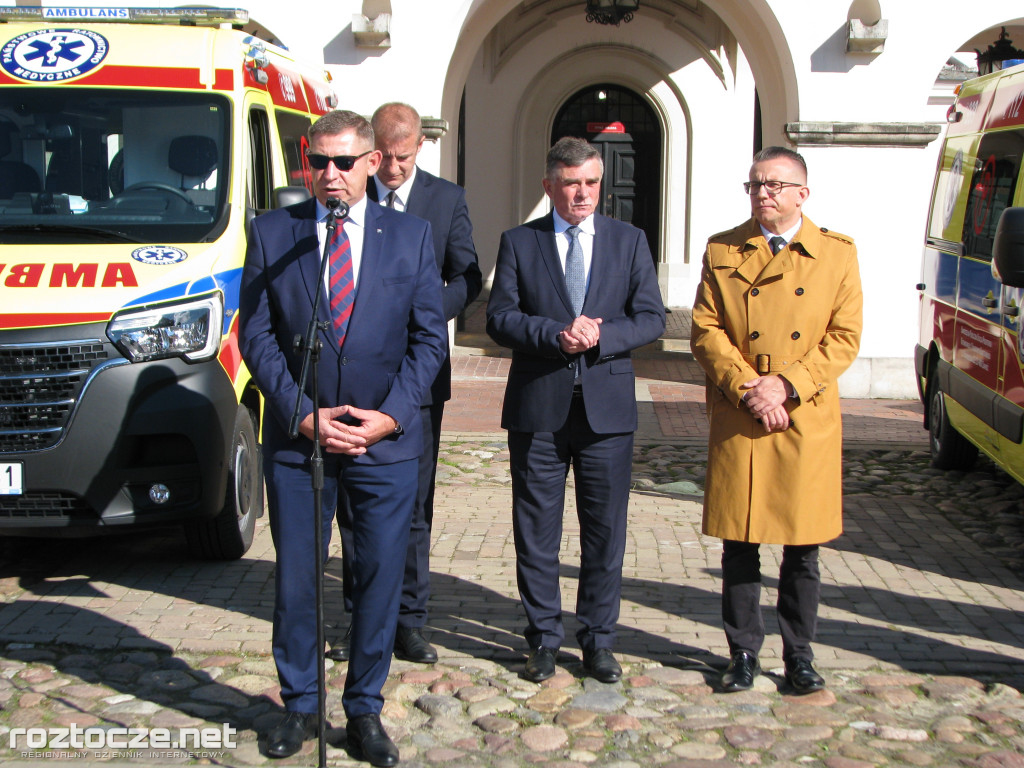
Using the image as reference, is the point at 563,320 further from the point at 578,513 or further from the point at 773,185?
the point at 773,185

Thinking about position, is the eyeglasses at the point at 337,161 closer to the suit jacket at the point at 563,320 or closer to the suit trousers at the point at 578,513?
the suit jacket at the point at 563,320

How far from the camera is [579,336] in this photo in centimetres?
438

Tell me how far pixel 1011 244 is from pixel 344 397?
9.97 feet

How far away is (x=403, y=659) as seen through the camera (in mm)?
4871

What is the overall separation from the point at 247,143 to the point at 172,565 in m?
2.18

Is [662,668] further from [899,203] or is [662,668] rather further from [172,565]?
[899,203]

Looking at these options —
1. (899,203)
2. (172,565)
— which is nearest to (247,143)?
(172,565)

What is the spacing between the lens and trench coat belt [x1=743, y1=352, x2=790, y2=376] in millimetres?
4508

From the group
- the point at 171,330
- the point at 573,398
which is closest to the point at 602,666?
the point at 573,398

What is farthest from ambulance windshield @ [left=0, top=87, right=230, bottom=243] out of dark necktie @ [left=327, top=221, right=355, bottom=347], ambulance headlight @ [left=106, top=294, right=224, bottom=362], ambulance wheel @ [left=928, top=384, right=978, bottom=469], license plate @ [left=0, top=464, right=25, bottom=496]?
ambulance wheel @ [left=928, top=384, right=978, bottom=469]

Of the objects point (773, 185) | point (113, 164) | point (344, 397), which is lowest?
point (344, 397)

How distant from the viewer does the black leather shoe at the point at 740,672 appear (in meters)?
4.55

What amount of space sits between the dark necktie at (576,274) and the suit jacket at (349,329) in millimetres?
800

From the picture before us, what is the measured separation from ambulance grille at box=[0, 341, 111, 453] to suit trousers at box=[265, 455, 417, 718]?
1735mm
